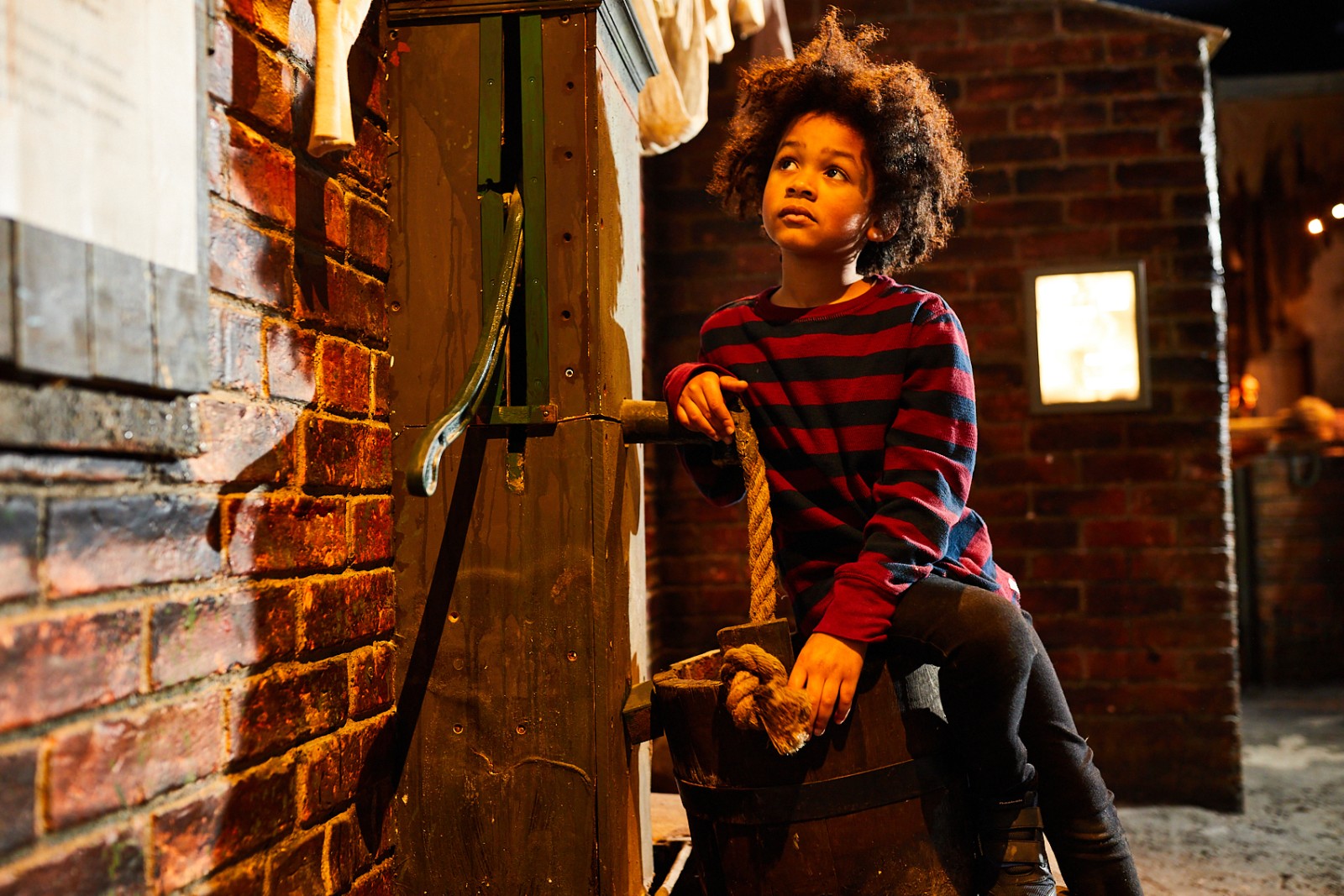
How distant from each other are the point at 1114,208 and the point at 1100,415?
596 millimetres

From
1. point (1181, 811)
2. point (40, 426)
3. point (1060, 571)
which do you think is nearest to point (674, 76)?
point (40, 426)

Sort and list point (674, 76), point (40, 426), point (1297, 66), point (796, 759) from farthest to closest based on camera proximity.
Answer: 1. point (1297, 66)
2. point (674, 76)
3. point (796, 759)
4. point (40, 426)

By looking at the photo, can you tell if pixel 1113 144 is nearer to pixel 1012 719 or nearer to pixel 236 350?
pixel 1012 719

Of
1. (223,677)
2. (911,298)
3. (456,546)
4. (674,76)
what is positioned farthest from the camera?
(674,76)

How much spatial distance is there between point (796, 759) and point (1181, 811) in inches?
85.5

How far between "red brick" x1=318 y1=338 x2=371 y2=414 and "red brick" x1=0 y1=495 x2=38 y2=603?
18.0 inches

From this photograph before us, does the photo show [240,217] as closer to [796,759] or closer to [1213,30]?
[796,759]

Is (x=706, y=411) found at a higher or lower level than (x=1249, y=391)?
lower

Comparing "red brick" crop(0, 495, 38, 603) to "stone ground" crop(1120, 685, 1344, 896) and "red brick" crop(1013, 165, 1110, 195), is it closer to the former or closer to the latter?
"stone ground" crop(1120, 685, 1344, 896)

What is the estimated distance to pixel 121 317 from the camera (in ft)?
2.75

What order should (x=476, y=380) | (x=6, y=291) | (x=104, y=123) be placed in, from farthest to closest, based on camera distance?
(x=476, y=380)
(x=104, y=123)
(x=6, y=291)

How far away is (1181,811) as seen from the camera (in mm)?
2893

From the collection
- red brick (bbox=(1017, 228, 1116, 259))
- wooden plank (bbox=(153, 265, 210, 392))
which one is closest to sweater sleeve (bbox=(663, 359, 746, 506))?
wooden plank (bbox=(153, 265, 210, 392))

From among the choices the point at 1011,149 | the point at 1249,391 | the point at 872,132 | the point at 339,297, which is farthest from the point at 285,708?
the point at 1249,391
